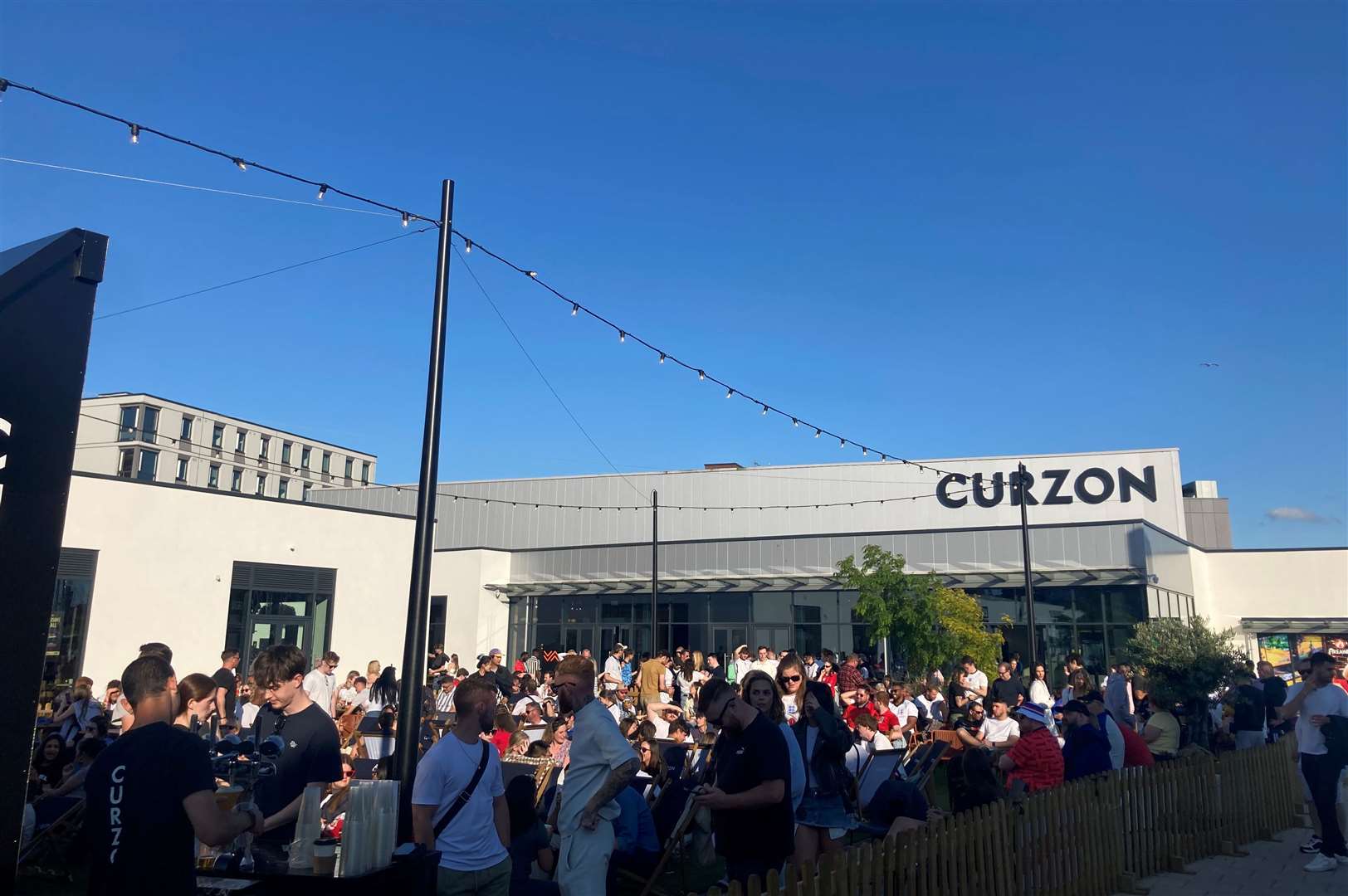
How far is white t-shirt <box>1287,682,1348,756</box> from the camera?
27.7 ft

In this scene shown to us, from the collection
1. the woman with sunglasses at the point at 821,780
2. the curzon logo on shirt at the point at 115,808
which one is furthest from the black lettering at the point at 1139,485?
the curzon logo on shirt at the point at 115,808

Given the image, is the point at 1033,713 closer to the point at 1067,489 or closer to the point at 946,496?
the point at 946,496

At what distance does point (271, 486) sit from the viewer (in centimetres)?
7862

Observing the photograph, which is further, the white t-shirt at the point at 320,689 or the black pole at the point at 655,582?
the black pole at the point at 655,582

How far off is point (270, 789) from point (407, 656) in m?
2.39

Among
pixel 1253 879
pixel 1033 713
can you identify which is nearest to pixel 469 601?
pixel 1033 713

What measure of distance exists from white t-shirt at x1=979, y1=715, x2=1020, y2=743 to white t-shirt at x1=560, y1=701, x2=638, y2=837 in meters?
6.74

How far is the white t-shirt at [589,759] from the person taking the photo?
4.46m

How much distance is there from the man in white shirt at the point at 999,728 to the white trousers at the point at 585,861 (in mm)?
6648

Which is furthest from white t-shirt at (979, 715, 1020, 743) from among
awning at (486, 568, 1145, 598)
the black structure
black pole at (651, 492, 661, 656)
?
awning at (486, 568, 1145, 598)

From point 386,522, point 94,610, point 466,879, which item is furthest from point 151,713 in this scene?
point 386,522

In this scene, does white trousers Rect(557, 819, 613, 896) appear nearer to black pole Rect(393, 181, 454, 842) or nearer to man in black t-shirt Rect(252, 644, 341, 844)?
man in black t-shirt Rect(252, 644, 341, 844)

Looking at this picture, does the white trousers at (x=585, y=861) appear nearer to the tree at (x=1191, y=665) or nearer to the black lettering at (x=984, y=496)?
the tree at (x=1191, y=665)

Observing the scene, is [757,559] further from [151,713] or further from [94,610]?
[151,713]
